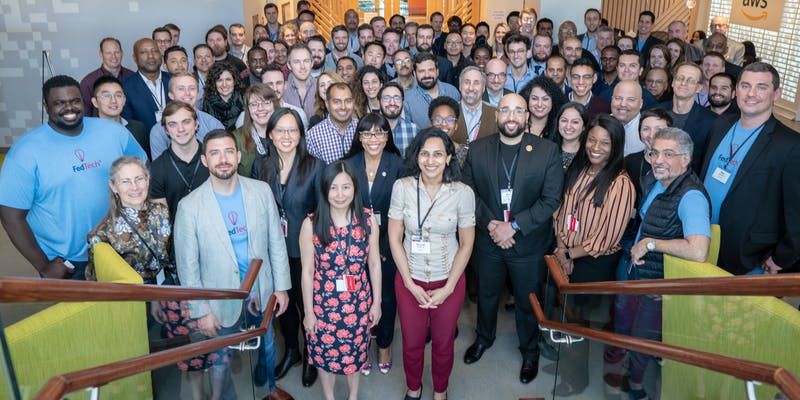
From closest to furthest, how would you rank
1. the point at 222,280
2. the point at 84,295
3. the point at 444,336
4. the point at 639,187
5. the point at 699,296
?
1. the point at 84,295
2. the point at 699,296
3. the point at 222,280
4. the point at 444,336
5. the point at 639,187

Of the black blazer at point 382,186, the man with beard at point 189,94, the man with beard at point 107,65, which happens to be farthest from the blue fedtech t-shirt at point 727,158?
the man with beard at point 107,65

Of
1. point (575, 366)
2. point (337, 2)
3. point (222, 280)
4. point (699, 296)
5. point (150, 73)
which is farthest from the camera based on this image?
point (337, 2)

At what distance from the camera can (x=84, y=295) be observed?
1665mm

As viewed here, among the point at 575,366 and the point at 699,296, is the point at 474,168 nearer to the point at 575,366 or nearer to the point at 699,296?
the point at 575,366

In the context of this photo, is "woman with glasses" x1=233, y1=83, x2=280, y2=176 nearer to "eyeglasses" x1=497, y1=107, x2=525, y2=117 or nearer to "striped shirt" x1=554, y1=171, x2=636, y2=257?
"eyeglasses" x1=497, y1=107, x2=525, y2=117

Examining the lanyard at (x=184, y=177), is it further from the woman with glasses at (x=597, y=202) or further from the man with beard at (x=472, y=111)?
the woman with glasses at (x=597, y=202)

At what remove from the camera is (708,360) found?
1.89 meters

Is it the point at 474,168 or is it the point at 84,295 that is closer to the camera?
the point at 84,295

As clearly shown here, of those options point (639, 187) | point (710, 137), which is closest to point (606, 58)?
point (710, 137)

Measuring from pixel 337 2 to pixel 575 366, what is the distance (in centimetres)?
1602

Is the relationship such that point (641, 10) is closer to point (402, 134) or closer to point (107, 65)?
point (402, 134)

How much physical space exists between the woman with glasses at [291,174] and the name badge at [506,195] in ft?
3.87

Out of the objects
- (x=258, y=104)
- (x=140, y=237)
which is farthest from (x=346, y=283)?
(x=258, y=104)

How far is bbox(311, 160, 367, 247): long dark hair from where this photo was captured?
3.29 m
